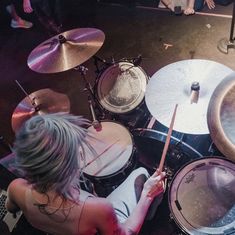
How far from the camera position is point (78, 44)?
3256mm

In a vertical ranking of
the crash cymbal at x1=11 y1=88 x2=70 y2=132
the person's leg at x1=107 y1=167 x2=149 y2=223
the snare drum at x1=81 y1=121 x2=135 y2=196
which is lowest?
the person's leg at x1=107 y1=167 x2=149 y2=223

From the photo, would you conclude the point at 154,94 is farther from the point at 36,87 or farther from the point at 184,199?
the point at 36,87

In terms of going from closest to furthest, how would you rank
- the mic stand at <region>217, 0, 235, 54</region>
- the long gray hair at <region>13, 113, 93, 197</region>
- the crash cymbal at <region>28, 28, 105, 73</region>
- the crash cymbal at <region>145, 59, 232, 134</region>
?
the long gray hair at <region>13, 113, 93, 197</region> < the crash cymbal at <region>145, 59, 232, 134</region> < the crash cymbal at <region>28, 28, 105, 73</region> < the mic stand at <region>217, 0, 235, 54</region>

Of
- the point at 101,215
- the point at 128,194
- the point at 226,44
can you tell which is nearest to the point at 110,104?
the point at 128,194

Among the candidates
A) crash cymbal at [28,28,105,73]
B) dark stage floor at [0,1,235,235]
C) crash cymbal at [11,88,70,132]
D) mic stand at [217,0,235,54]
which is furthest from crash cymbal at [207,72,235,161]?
mic stand at [217,0,235,54]

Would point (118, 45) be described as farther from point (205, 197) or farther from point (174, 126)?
point (205, 197)

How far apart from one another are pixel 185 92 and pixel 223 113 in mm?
585

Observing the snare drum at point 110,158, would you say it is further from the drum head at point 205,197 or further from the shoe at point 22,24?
the shoe at point 22,24

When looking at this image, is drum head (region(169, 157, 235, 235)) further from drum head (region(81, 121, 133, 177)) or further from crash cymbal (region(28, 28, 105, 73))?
crash cymbal (region(28, 28, 105, 73))

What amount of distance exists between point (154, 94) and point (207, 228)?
4.12 feet

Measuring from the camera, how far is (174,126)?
2756 mm

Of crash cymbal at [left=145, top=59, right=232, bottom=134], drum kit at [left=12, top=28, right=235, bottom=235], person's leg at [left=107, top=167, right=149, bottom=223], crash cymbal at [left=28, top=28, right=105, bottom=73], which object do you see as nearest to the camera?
drum kit at [left=12, top=28, right=235, bottom=235]

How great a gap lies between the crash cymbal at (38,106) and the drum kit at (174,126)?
0.01 metres

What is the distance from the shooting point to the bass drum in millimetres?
2928
